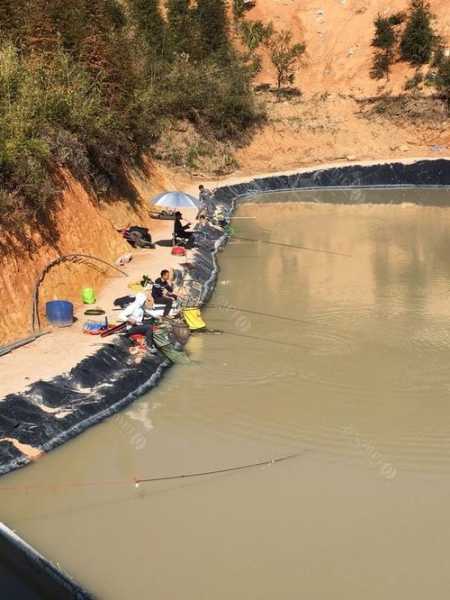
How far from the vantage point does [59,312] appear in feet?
42.4

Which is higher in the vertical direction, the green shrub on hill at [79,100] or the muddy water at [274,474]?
the green shrub on hill at [79,100]

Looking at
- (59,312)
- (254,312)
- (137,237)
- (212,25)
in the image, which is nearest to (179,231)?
(137,237)

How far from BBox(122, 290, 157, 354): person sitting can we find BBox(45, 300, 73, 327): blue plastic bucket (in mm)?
1159

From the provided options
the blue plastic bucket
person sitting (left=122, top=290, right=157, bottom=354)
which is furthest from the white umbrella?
person sitting (left=122, top=290, right=157, bottom=354)

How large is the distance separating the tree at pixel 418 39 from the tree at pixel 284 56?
7.37 metres

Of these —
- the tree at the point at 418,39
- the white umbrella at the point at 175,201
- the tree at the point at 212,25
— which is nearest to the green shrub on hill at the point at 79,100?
the white umbrella at the point at 175,201

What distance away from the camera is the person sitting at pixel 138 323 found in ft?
41.0

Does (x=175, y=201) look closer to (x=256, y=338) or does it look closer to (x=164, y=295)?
(x=164, y=295)

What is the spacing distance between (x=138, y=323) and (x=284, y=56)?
40258mm

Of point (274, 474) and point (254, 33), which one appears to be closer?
point (274, 474)

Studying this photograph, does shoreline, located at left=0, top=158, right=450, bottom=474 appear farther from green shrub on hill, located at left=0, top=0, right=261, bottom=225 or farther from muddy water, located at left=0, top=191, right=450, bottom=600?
green shrub on hill, located at left=0, top=0, right=261, bottom=225

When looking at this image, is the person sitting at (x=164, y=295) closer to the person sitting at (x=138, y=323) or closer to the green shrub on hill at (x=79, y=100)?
the person sitting at (x=138, y=323)

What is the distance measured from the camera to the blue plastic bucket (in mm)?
12891

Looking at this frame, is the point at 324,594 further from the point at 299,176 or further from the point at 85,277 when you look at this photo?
the point at 299,176
